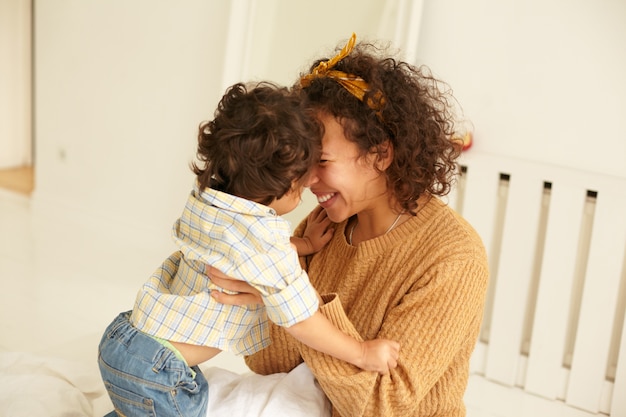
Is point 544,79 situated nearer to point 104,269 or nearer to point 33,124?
point 104,269

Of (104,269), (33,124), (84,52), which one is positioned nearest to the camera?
(104,269)

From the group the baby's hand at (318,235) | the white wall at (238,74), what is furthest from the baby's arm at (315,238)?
the white wall at (238,74)

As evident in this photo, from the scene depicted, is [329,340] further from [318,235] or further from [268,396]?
[318,235]

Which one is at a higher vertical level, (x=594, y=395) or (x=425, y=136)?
(x=425, y=136)

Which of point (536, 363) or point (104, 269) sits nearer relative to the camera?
point (536, 363)

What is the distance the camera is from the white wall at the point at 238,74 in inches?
95.2

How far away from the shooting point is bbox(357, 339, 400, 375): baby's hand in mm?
1433

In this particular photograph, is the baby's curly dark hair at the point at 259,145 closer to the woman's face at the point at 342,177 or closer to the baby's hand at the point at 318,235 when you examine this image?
the woman's face at the point at 342,177

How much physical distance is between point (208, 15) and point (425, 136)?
2.02 m

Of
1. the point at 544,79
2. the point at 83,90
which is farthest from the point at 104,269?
the point at 544,79

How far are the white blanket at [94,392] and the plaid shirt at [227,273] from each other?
14 centimetres

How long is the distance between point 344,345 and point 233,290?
0.74 ft

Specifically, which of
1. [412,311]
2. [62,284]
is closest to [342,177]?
[412,311]

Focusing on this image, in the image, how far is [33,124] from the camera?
4.52 m
